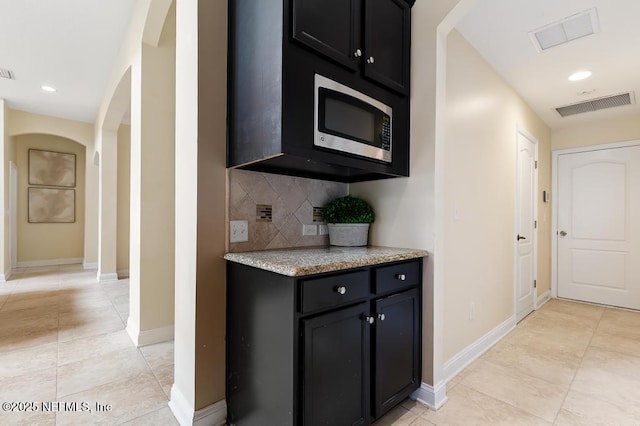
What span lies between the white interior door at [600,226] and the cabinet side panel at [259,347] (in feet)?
15.8

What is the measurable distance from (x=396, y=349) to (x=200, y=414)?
3.50 ft

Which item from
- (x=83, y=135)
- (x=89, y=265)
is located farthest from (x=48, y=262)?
(x=83, y=135)

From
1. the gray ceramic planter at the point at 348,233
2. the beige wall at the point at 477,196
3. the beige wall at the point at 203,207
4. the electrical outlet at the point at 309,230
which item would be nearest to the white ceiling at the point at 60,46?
the beige wall at the point at 203,207

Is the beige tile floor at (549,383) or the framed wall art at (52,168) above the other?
the framed wall art at (52,168)

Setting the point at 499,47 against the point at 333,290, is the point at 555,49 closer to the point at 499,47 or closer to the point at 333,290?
the point at 499,47

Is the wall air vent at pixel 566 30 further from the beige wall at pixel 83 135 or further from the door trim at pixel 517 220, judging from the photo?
the beige wall at pixel 83 135

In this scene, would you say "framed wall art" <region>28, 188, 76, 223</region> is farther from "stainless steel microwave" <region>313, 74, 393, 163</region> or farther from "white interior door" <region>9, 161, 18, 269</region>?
"stainless steel microwave" <region>313, 74, 393, 163</region>

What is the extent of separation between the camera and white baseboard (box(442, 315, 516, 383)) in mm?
2178

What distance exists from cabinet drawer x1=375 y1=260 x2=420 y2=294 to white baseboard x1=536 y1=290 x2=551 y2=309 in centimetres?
321

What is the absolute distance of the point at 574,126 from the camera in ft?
14.4

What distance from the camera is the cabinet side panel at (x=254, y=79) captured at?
1.37 meters

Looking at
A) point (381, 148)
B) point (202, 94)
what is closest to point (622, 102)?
point (381, 148)

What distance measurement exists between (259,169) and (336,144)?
48 centimetres

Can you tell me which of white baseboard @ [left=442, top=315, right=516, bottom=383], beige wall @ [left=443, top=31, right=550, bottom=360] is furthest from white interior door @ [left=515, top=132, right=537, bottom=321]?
white baseboard @ [left=442, top=315, right=516, bottom=383]
